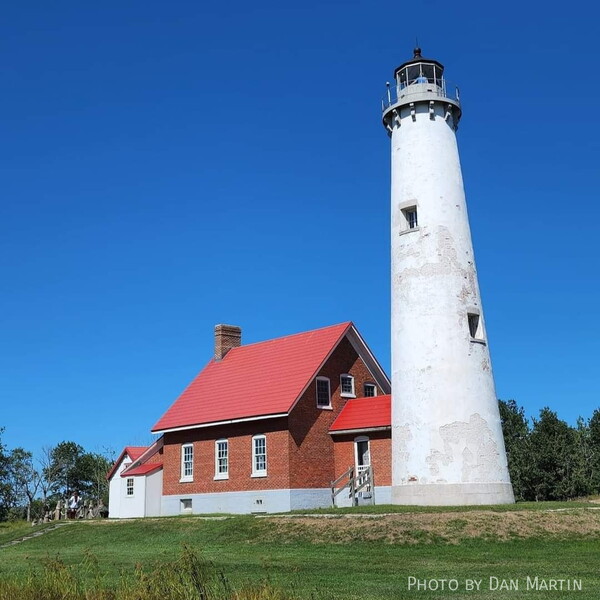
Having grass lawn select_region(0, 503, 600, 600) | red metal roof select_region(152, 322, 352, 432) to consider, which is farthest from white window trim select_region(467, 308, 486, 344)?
red metal roof select_region(152, 322, 352, 432)

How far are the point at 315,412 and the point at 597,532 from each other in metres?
13.8

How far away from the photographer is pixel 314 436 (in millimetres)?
31172

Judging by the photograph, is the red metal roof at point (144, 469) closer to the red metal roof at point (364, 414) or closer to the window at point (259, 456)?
the window at point (259, 456)

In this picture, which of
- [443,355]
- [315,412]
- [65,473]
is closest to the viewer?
[443,355]

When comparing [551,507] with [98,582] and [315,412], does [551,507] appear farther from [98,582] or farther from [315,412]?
[98,582]

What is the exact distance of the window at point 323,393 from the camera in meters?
32.0

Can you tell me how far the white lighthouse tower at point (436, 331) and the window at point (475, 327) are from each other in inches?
1.5

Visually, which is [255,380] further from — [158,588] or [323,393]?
[158,588]

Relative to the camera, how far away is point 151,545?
23.6 metres

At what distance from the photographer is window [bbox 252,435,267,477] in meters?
31.0

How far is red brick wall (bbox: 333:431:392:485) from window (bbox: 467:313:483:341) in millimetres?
5711

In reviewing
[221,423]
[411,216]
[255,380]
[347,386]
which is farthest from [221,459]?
[411,216]

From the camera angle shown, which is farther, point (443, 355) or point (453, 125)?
point (453, 125)

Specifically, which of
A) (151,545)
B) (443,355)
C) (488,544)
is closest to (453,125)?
(443,355)
